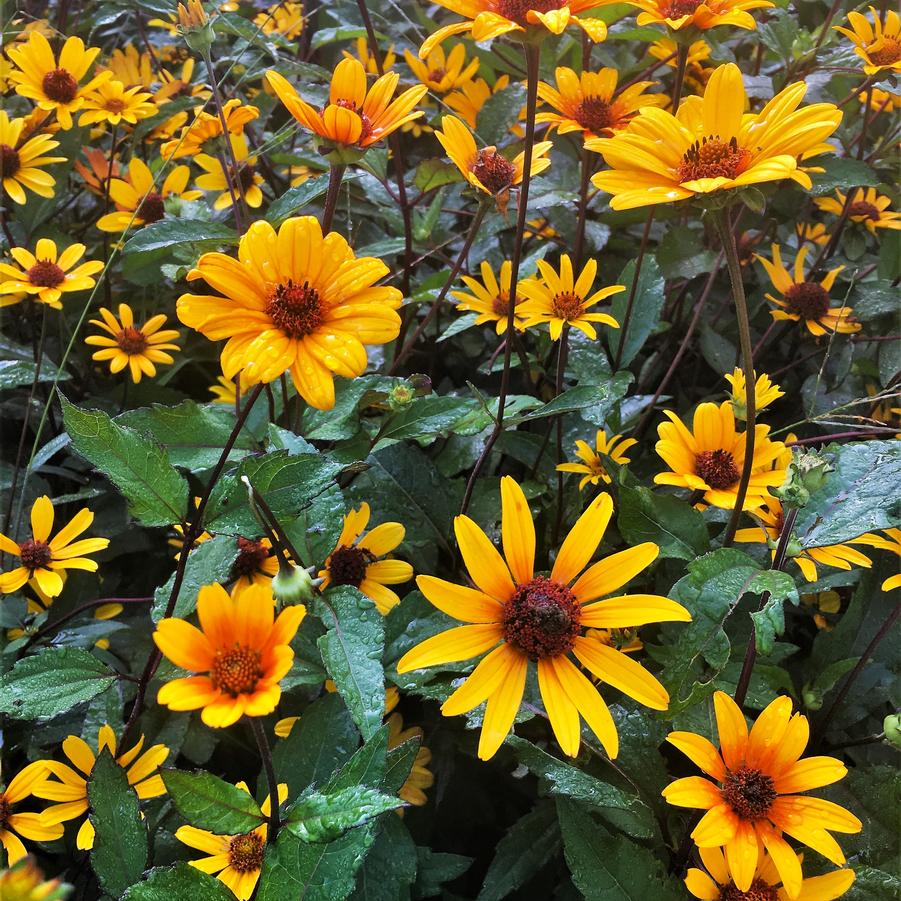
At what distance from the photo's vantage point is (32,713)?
763 millimetres

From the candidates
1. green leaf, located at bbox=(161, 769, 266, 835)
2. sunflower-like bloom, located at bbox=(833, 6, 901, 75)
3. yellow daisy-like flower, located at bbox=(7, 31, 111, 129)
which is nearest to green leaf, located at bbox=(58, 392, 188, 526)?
green leaf, located at bbox=(161, 769, 266, 835)

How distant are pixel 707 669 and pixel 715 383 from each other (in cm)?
74

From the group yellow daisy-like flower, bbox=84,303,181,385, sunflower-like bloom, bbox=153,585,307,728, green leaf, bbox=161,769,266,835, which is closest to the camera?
sunflower-like bloom, bbox=153,585,307,728

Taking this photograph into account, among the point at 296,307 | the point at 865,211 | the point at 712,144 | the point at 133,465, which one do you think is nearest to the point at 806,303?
the point at 865,211

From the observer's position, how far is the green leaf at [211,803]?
64 cm

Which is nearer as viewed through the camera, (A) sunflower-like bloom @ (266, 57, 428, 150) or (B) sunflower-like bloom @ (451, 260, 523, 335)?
(A) sunflower-like bloom @ (266, 57, 428, 150)

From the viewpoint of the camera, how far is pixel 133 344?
133 cm

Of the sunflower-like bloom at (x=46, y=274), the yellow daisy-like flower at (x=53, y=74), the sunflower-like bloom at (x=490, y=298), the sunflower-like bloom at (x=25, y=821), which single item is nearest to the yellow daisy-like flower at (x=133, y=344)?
the sunflower-like bloom at (x=46, y=274)

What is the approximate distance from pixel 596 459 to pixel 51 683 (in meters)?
0.75

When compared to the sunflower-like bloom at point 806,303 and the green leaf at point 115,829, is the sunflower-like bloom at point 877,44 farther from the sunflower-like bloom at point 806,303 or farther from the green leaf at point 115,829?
the green leaf at point 115,829

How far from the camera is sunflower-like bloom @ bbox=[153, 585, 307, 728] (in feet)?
1.78

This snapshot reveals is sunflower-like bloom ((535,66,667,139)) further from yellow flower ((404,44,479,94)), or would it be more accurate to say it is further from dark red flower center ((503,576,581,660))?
dark red flower center ((503,576,581,660))

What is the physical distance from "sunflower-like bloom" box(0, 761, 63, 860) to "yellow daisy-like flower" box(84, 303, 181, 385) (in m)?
0.63

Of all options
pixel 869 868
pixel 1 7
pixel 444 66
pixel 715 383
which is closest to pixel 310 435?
pixel 869 868
